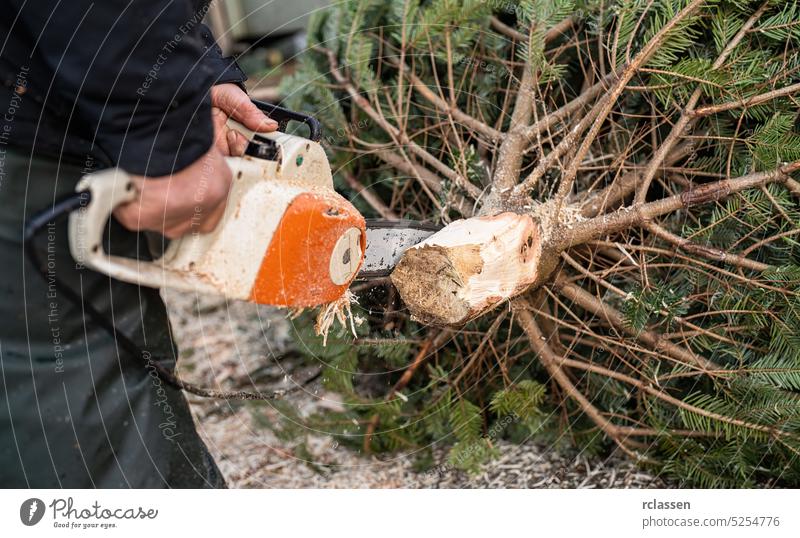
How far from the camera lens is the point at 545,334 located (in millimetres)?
1369

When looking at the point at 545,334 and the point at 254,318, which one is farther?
the point at 254,318

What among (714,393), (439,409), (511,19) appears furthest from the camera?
(511,19)

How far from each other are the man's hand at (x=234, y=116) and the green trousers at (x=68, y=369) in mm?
233

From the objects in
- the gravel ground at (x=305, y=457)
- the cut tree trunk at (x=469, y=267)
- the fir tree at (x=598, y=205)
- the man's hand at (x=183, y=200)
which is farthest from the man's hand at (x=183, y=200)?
the gravel ground at (x=305, y=457)

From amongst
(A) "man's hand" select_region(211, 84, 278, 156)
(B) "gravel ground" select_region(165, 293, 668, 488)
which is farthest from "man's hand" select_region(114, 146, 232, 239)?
(B) "gravel ground" select_region(165, 293, 668, 488)

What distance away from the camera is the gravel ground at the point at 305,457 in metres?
1.43

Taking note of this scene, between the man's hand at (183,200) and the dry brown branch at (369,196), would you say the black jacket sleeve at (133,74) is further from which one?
the dry brown branch at (369,196)

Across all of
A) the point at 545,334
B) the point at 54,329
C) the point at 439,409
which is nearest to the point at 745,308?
the point at 545,334

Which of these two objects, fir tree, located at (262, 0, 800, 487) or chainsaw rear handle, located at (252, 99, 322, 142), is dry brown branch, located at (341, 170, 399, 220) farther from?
chainsaw rear handle, located at (252, 99, 322, 142)

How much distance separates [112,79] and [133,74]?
0.08 feet

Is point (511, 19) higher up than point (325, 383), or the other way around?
point (511, 19)

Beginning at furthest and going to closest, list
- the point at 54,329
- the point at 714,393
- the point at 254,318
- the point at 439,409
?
the point at 254,318 < the point at 439,409 < the point at 714,393 < the point at 54,329
